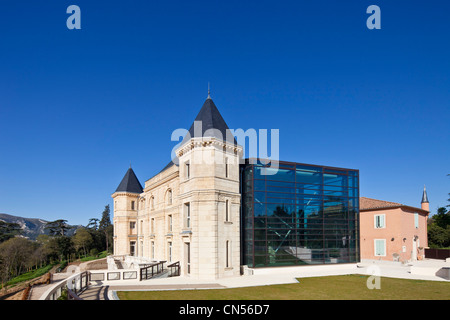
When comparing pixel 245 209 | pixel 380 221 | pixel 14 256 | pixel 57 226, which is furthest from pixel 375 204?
pixel 57 226

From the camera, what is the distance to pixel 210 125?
2383cm

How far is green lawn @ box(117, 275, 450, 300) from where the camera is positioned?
1581cm

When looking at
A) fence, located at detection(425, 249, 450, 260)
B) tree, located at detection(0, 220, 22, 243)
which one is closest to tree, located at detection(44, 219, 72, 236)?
tree, located at detection(0, 220, 22, 243)

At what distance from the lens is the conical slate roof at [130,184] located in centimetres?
4403

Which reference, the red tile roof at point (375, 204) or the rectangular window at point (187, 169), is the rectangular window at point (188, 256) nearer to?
the rectangular window at point (187, 169)

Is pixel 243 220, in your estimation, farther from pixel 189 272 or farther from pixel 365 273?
pixel 365 273

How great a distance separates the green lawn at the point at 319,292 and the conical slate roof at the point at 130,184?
28601mm

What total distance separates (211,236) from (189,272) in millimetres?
3603

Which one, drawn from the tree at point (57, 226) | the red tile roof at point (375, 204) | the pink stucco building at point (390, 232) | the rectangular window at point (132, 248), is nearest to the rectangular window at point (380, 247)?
the pink stucco building at point (390, 232)

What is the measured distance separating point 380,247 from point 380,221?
8.67ft

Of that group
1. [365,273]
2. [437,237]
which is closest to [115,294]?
[365,273]

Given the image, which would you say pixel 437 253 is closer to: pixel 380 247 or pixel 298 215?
pixel 380 247

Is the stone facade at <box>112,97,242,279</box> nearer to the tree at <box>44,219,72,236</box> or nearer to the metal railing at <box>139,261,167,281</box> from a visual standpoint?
the metal railing at <box>139,261,167,281</box>

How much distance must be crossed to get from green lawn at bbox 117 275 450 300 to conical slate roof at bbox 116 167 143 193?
28.6 metres
